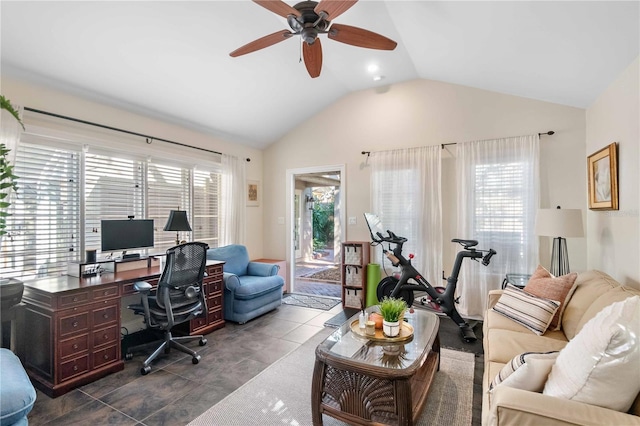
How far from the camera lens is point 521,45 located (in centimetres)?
263

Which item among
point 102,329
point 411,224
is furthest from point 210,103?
point 411,224

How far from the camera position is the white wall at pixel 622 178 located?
2268 mm

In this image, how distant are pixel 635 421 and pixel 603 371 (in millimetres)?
164

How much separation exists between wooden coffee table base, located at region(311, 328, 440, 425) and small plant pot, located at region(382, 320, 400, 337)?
354mm

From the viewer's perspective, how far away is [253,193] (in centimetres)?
549

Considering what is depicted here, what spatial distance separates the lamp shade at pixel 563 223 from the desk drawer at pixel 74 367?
4.32 m

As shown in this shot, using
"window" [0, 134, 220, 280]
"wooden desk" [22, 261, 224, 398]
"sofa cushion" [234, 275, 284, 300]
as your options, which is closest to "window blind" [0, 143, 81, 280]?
"window" [0, 134, 220, 280]

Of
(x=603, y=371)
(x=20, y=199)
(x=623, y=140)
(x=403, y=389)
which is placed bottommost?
(x=403, y=389)

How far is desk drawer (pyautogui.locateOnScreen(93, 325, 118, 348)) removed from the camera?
8.40 feet

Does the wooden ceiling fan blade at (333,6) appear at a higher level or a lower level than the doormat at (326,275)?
higher

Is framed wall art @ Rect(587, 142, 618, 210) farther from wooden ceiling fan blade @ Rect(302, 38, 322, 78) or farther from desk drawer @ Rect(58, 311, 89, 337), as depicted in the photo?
desk drawer @ Rect(58, 311, 89, 337)

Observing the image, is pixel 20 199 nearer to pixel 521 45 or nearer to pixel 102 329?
pixel 102 329

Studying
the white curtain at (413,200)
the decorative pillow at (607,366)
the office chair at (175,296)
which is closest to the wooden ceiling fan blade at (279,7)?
the office chair at (175,296)

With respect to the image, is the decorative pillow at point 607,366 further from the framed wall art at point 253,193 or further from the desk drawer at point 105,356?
the framed wall art at point 253,193
